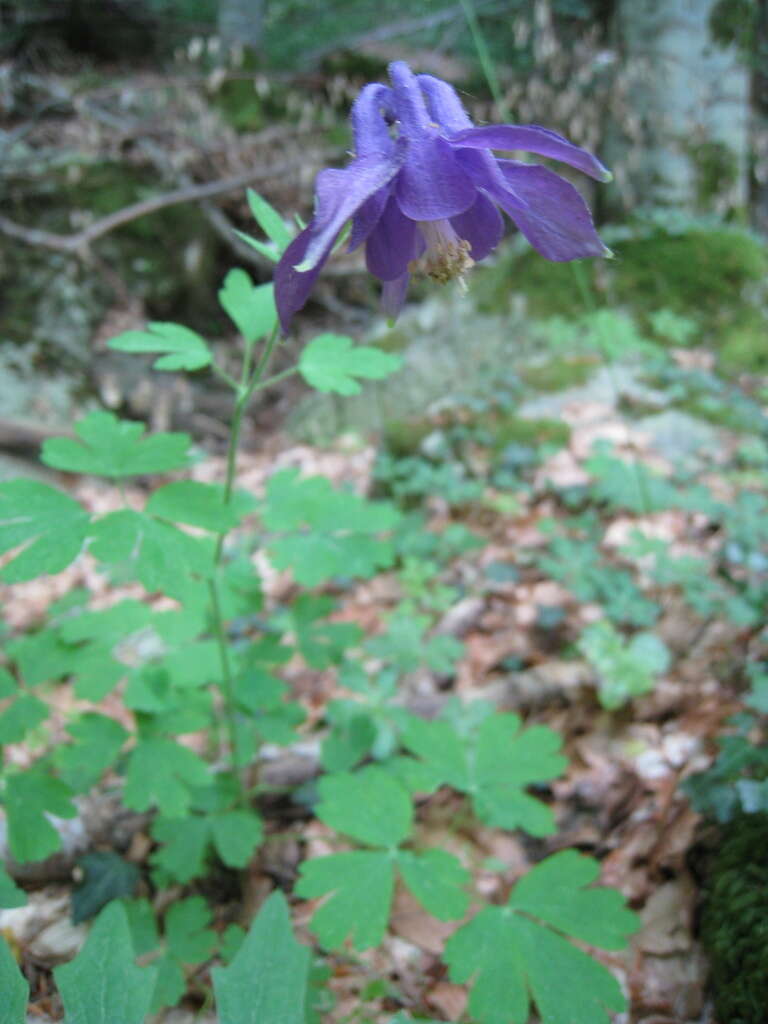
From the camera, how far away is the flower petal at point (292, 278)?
2.80 ft

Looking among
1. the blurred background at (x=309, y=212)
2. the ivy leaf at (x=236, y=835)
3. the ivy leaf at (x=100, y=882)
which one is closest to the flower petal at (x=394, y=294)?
the ivy leaf at (x=236, y=835)

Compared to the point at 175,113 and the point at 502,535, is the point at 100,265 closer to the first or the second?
the point at 175,113

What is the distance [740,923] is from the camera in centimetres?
131

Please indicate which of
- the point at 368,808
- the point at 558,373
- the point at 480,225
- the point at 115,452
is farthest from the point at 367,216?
the point at 558,373

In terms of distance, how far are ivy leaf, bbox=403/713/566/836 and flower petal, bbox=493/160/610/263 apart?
1.11 metres

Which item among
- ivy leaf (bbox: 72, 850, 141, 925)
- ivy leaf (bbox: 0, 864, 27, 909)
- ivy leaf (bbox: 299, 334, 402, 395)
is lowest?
ivy leaf (bbox: 72, 850, 141, 925)

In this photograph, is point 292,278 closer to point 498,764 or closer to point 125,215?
point 498,764

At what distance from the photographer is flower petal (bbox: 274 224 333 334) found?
854mm

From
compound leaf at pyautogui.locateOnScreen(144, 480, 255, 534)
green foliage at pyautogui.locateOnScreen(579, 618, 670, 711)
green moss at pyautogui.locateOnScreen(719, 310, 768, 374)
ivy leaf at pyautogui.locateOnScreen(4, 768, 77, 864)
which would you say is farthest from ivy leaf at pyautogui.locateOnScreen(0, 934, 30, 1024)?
green moss at pyautogui.locateOnScreen(719, 310, 768, 374)

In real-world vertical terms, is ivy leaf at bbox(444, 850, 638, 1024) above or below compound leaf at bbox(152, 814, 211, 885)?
above

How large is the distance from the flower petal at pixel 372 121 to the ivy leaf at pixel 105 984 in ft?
3.64

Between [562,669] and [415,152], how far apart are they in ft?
6.19

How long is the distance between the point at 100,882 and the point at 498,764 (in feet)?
3.30

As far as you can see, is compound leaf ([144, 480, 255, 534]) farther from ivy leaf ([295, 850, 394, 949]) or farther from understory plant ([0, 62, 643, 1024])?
ivy leaf ([295, 850, 394, 949])
